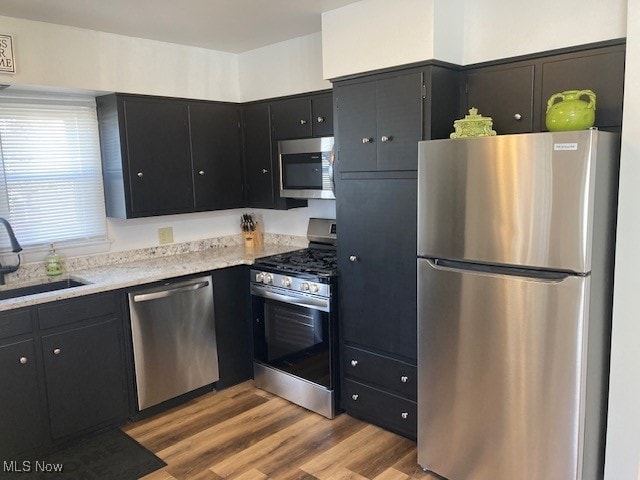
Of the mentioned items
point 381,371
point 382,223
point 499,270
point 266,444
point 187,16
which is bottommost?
point 266,444

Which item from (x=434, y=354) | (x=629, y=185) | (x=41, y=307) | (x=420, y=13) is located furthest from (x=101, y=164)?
(x=629, y=185)

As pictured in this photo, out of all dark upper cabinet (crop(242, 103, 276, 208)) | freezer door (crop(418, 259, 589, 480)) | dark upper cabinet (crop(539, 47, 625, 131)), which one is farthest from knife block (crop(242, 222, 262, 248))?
dark upper cabinet (crop(539, 47, 625, 131))

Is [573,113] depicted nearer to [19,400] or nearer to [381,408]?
[381,408]

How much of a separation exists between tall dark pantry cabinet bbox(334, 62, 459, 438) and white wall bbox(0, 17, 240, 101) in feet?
4.30

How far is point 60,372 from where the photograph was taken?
277cm

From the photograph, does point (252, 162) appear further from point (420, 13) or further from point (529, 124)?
point (529, 124)

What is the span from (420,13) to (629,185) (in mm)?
1249

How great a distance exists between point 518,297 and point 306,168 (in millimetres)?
1817

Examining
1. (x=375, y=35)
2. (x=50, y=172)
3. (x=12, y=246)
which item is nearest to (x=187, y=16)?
(x=375, y=35)

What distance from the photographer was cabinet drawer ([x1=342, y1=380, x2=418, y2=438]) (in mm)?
2807

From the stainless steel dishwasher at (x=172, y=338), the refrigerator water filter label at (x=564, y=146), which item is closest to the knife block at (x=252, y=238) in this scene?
the stainless steel dishwasher at (x=172, y=338)

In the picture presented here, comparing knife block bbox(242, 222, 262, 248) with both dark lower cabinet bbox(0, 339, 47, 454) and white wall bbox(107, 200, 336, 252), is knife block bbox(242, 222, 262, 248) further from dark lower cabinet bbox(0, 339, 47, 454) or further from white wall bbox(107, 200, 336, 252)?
dark lower cabinet bbox(0, 339, 47, 454)

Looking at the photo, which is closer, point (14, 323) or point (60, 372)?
point (14, 323)

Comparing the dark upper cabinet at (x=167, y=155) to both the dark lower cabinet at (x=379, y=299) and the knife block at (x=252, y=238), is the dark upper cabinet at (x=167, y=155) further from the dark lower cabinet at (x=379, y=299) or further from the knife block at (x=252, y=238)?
the dark lower cabinet at (x=379, y=299)
